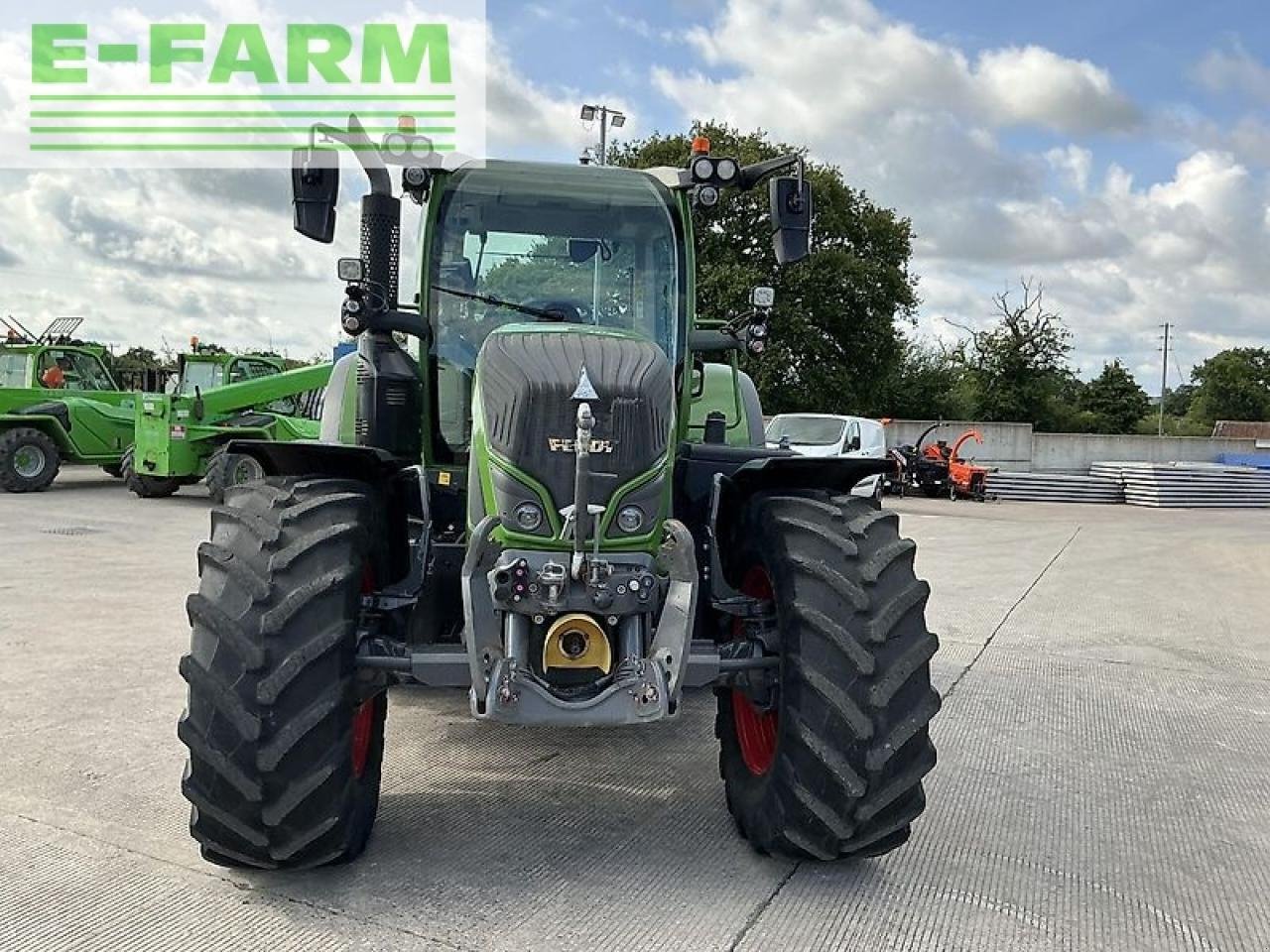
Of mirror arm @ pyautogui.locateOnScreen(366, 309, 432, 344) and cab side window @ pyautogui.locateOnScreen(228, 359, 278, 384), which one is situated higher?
cab side window @ pyautogui.locateOnScreen(228, 359, 278, 384)

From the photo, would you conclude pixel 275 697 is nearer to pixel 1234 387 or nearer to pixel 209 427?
pixel 209 427

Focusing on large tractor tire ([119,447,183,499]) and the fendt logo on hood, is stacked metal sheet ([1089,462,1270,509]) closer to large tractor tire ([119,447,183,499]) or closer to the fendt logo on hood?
large tractor tire ([119,447,183,499])

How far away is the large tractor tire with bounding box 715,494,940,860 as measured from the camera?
3240 mm

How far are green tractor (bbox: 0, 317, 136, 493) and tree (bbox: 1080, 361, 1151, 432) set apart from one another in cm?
4647

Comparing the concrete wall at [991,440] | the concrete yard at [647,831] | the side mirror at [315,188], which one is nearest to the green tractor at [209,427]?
the concrete yard at [647,831]

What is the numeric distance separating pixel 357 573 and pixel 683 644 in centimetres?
106

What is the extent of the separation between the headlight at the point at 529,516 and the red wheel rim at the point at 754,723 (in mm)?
887

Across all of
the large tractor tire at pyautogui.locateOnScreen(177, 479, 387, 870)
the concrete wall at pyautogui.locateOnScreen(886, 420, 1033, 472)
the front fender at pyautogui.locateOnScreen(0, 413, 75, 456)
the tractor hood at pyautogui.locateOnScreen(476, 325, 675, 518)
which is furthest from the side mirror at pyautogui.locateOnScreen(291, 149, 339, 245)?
the concrete wall at pyautogui.locateOnScreen(886, 420, 1033, 472)

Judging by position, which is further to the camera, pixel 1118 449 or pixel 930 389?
pixel 930 389

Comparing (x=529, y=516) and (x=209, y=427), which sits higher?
(x=209, y=427)

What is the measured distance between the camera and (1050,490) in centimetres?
2288

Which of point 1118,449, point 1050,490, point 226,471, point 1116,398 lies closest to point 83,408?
point 226,471

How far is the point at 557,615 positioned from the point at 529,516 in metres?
0.33

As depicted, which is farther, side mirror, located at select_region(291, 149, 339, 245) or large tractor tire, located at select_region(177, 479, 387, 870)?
side mirror, located at select_region(291, 149, 339, 245)
